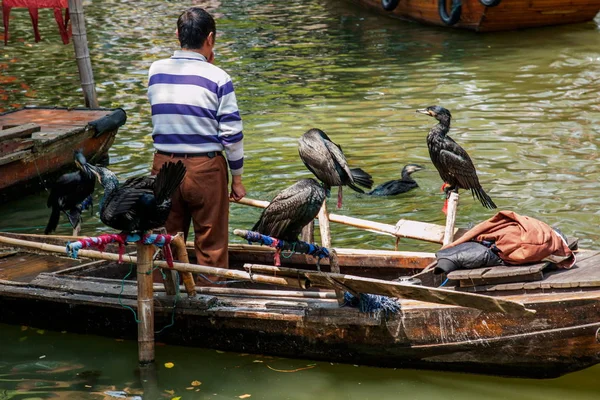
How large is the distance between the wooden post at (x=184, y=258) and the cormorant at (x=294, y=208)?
58cm

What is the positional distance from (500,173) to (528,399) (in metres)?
5.12

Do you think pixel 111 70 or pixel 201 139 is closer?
pixel 201 139

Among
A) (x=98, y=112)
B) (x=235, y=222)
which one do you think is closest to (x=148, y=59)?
(x=98, y=112)

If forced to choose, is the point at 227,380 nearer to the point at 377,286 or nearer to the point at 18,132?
the point at 377,286

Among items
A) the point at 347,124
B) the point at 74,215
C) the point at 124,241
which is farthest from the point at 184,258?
the point at 347,124

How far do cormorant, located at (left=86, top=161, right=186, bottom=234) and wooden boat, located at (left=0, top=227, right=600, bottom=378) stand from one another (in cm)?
62

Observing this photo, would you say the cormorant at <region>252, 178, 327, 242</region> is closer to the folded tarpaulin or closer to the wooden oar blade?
the wooden oar blade

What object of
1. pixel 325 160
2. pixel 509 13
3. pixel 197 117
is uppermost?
pixel 197 117

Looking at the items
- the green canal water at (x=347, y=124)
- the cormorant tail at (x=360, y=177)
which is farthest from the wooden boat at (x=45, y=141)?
the cormorant tail at (x=360, y=177)

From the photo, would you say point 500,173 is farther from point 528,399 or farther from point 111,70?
point 111,70

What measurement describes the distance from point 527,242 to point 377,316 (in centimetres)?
103

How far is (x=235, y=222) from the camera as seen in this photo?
9.26 metres

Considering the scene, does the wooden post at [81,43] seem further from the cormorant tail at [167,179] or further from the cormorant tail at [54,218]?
the cormorant tail at [167,179]

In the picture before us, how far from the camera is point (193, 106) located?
231 inches
